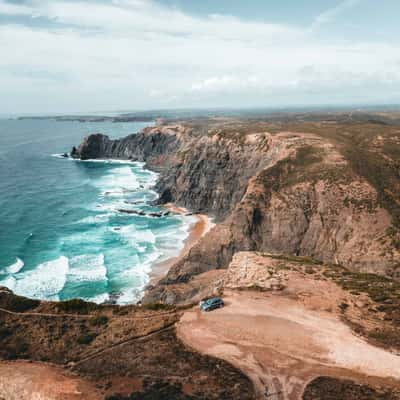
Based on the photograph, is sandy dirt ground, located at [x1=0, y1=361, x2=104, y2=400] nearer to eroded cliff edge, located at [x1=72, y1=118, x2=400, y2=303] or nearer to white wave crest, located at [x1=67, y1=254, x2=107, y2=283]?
eroded cliff edge, located at [x1=72, y1=118, x2=400, y2=303]

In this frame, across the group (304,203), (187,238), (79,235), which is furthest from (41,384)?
(79,235)

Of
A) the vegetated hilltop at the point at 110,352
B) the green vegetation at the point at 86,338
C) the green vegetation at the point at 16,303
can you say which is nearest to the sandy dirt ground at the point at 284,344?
the vegetated hilltop at the point at 110,352

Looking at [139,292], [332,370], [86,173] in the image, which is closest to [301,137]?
[139,292]

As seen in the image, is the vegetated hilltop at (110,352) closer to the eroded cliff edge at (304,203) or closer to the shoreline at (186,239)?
the eroded cliff edge at (304,203)

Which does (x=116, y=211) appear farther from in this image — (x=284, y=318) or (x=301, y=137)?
(x=284, y=318)

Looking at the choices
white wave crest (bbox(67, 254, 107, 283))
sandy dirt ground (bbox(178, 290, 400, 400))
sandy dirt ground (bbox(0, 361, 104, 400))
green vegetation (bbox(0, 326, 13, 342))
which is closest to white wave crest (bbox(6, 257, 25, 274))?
white wave crest (bbox(67, 254, 107, 283))

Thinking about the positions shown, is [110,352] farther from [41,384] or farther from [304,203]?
[304,203]
